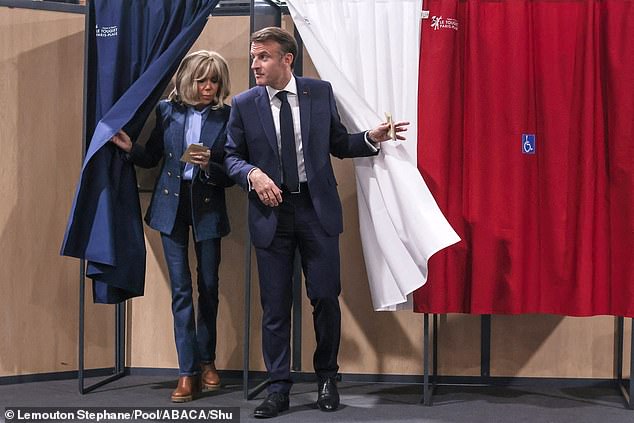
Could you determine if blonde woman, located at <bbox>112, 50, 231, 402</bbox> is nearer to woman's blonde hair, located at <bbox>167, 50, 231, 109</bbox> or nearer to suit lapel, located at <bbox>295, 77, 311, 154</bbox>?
woman's blonde hair, located at <bbox>167, 50, 231, 109</bbox>

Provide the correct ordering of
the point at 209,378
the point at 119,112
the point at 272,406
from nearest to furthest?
the point at 272,406 → the point at 119,112 → the point at 209,378

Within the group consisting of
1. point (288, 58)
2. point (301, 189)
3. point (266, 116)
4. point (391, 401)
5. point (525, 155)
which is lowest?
point (391, 401)

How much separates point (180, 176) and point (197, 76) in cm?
46

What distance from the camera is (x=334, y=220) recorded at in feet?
12.3

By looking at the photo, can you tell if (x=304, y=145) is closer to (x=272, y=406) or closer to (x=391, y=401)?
(x=272, y=406)

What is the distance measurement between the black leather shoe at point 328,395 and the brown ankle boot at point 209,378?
599 mm

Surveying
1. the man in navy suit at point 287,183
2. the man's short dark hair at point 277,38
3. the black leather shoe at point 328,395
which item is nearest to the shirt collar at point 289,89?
the man in navy suit at point 287,183

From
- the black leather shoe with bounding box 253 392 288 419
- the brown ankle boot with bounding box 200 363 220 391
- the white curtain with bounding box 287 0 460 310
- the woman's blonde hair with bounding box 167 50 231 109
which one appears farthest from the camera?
the brown ankle boot with bounding box 200 363 220 391

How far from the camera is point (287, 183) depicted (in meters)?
3.72

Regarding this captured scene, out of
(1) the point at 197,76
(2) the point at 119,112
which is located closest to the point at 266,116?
(1) the point at 197,76

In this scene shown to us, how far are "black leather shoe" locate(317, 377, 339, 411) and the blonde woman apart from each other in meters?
0.59

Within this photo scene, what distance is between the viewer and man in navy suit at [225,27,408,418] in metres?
3.73

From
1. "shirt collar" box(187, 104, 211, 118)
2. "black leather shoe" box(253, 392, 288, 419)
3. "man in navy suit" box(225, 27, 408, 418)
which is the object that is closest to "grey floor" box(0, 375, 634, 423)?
"black leather shoe" box(253, 392, 288, 419)

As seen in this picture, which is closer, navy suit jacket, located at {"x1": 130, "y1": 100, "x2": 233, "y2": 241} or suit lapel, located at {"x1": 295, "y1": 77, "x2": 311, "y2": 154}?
suit lapel, located at {"x1": 295, "y1": 77, "x2": 311, "y2": 154}
